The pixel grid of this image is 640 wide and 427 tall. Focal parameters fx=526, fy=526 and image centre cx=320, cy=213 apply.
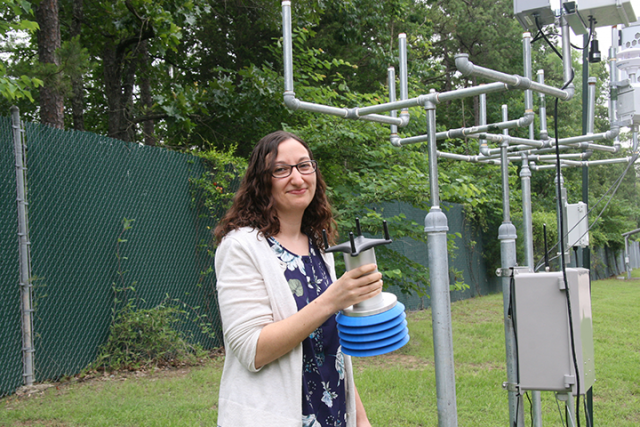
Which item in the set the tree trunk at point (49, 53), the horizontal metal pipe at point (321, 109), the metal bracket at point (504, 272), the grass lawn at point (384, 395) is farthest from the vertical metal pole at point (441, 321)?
the tree trunk at point (49, 53)

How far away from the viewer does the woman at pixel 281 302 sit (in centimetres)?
122

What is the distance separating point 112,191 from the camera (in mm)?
5145

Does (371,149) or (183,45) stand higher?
(183,45)

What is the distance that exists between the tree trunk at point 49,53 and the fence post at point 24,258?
4.79 feet

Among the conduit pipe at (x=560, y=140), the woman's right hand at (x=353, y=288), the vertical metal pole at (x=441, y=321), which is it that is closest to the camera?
the woman's right hand at (x=353, y=288)

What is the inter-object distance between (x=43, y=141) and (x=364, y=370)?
3.61m

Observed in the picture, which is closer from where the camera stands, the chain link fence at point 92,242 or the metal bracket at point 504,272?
the metal bracket at point 504,272

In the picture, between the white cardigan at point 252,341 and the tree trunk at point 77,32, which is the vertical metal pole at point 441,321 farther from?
the tree trunk at point 77,32

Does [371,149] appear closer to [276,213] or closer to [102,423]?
[102,423]

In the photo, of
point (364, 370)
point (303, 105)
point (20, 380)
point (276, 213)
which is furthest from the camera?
point (364, 370)

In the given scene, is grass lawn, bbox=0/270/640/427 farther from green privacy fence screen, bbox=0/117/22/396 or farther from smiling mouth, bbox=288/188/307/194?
smiling mouth, bbox=288/188/307/194

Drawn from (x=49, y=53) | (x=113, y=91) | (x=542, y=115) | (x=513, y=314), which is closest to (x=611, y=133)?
(x=542, y=115)

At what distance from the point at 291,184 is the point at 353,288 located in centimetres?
39

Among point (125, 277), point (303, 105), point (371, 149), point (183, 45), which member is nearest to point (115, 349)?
point (125, 277)
